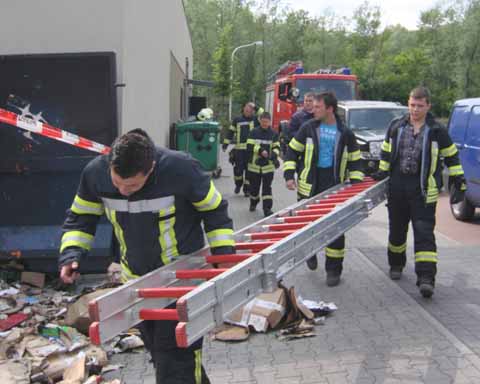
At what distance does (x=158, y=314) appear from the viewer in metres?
2.78

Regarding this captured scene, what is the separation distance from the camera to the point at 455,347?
468cm

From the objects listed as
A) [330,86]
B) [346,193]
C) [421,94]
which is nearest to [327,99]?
[421,94]

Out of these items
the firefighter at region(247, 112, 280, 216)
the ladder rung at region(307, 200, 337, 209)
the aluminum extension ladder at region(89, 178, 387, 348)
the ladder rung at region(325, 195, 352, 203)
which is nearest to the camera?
the aluminum extension ladder at region(89, 178, 387, 348)

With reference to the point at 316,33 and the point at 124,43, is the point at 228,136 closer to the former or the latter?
the point at 124,43

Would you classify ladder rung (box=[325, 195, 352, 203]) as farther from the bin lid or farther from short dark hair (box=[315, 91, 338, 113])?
the bin lid

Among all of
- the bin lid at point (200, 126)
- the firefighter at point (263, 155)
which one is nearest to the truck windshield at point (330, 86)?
the bin lid at point (200, 126)

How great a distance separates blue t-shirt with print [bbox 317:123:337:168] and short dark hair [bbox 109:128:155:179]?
3.61 metres

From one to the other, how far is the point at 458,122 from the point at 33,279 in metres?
7.00

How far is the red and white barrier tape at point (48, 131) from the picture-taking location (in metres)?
5.86

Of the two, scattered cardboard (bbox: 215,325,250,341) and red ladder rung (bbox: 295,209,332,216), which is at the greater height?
red ladder rung (bbox: 295,209,332,216)

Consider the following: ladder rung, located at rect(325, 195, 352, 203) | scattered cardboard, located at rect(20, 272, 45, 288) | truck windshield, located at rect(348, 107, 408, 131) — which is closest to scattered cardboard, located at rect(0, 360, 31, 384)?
scattered cardboard, located at rect(20, 272, 45, 288)

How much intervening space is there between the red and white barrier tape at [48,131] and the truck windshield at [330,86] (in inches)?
514

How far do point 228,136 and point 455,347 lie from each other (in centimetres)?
818

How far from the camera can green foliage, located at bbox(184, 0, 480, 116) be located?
4121cm
